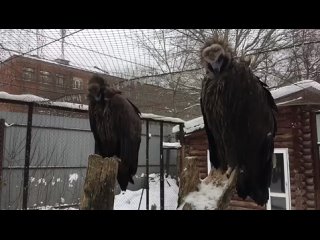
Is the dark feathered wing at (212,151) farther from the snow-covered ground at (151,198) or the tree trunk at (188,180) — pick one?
the snow-covered ground at (151,198)

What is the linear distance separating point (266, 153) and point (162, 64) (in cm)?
274

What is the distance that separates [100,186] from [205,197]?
0.56 m

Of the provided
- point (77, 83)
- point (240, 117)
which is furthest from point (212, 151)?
point (77, 83)

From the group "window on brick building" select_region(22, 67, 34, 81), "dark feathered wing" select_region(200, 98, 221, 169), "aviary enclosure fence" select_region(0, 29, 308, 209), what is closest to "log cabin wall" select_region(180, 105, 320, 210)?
"aviary enclosure fence" select_region(0, 29, 308, 209)

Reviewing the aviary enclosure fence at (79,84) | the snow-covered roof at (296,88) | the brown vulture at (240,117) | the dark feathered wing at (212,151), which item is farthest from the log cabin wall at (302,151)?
the brown vulture at (240,117)

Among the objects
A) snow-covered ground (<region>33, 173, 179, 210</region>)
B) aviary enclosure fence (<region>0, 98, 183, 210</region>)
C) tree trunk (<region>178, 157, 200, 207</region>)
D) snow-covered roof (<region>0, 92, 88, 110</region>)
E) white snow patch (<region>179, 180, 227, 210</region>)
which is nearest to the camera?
white snow patch (<region>179, 180, 227, 210</region>)

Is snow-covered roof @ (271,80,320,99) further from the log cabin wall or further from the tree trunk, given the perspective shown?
the tree trunk

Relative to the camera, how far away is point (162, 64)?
4.47 meters

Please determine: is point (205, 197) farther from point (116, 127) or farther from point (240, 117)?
point (116, 127)

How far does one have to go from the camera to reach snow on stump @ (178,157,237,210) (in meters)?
1.40

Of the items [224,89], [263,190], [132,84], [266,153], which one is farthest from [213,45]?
[132,84]

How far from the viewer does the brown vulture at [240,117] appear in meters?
1.89

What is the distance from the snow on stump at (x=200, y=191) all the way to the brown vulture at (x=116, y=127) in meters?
1.32

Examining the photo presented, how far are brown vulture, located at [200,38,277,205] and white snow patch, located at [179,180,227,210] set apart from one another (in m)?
0.31
